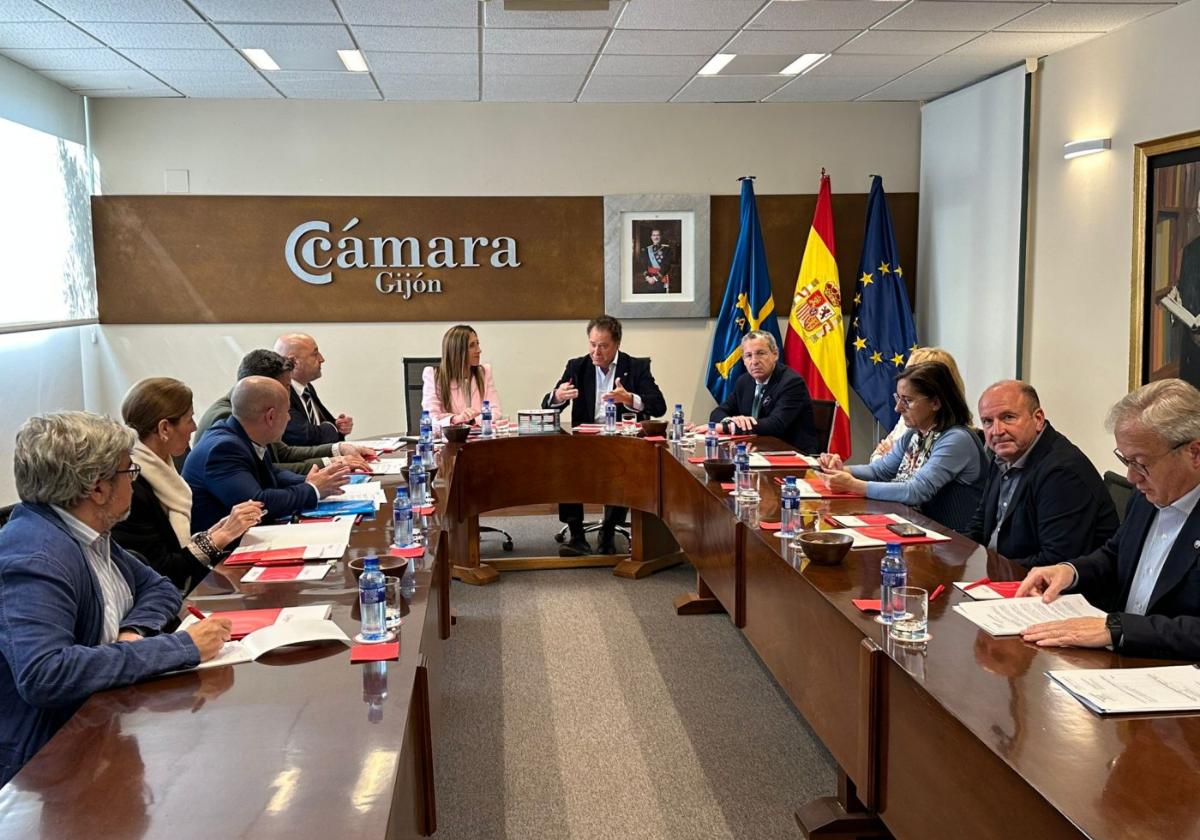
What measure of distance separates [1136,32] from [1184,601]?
3.92m

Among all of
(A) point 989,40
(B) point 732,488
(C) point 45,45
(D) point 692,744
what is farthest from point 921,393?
(C) point 45,45

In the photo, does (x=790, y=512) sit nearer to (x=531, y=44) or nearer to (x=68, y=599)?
(x=68, y=599)

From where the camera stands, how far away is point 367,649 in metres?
2.10

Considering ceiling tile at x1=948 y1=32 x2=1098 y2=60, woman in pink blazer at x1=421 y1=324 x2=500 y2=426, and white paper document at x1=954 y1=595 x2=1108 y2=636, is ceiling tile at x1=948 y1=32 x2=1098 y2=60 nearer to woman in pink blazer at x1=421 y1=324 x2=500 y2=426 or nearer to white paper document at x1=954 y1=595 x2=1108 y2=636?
woman in pink blazer at x1=421 y1=324 x2=500 y2=426

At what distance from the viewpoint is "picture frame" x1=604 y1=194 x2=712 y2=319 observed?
7.13 meters

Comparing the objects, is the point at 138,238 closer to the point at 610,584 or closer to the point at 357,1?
the point at 357,1

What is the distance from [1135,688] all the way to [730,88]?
17.7 feet

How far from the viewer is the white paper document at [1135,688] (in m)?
1.74

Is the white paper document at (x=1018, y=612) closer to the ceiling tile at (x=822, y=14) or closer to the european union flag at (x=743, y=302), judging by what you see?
the ceiling tile at (x=822, y=14)

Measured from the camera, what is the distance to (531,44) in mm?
5320

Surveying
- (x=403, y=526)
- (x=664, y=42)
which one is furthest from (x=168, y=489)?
(x=664, y=42)

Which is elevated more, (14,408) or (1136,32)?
(1136,32)

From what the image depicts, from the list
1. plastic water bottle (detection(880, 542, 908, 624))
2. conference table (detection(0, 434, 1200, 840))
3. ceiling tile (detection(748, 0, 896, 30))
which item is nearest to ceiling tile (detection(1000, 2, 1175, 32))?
ceiling tile (detection(748, 0, 896, 30))

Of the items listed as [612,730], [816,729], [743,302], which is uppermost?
[743,302]
